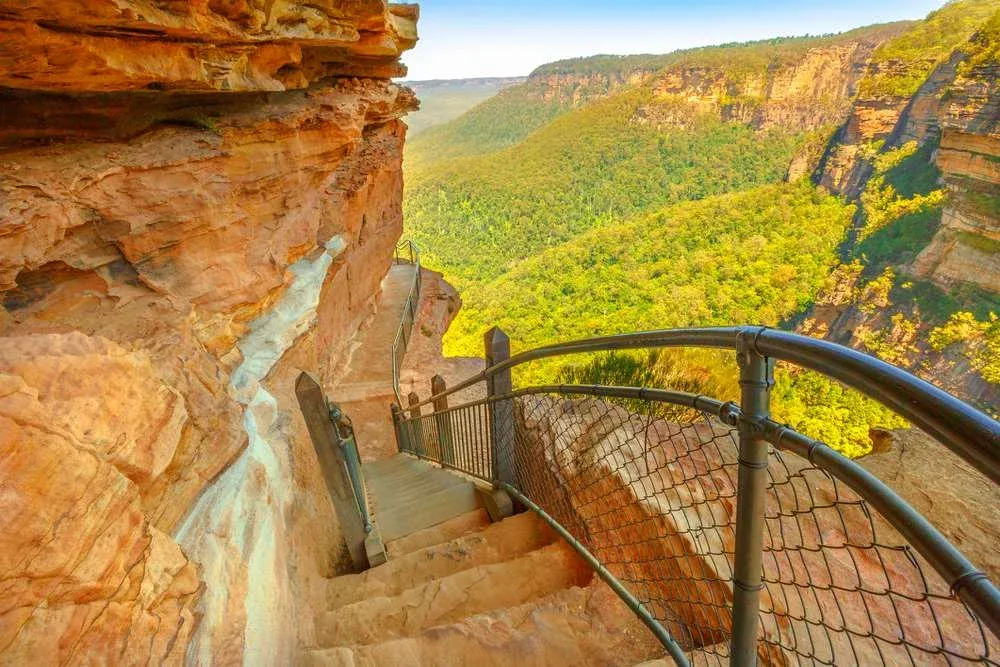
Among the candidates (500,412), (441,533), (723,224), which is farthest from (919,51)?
(441,533)

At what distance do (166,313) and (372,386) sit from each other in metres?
4.79

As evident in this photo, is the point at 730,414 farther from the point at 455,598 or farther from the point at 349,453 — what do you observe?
the point at 349,453

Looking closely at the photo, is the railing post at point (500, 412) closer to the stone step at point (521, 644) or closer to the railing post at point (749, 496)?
the stone step at point (521, 644)

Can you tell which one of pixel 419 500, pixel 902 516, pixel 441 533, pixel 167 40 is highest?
pixel 167 40

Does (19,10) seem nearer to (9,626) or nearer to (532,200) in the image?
(9,626)

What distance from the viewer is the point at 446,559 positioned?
3068mm

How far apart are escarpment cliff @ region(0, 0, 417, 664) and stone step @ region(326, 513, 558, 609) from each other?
27 cm

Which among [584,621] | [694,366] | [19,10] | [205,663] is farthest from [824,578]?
[19,10]

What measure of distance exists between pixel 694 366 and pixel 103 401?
533 centimetres

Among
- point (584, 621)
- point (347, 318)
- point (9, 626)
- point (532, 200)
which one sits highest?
point (9, 626)

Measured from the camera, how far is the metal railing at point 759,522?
2.55 ft

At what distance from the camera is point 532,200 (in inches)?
2453

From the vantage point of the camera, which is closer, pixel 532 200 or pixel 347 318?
pixel 347 318

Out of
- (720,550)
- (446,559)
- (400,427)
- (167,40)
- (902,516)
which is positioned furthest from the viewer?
(400,427)
